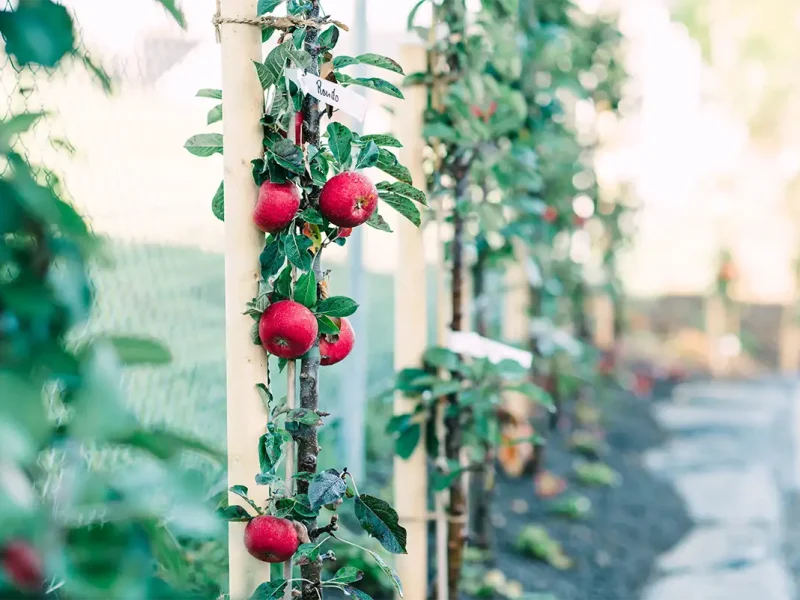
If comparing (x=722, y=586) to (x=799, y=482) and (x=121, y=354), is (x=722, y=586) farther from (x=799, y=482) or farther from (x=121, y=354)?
(x=121, y=354)

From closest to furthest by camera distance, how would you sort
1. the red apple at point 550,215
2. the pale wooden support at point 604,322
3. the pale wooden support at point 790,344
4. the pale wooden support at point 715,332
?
the red apple at point 550,215, the pale wooden support at point 604,322, the pale wooden support at point 715,332, the pale wooden support at point 790,344

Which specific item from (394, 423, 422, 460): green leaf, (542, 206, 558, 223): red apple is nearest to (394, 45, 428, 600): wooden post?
(394, 423, 422, 460): green leaf

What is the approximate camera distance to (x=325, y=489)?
129 centimetres

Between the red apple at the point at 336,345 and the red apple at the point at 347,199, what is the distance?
0.19m

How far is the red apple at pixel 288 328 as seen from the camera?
1.23m

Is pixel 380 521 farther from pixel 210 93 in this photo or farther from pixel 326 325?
pixel 210 93

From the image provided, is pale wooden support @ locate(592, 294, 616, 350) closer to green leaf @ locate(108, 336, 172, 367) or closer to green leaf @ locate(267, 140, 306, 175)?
green leaf @ locate(267, 140, 306, 175)

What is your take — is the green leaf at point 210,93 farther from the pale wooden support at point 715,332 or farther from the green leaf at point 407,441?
the pale wooden support at point 715,332

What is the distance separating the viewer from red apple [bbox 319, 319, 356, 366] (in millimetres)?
1389

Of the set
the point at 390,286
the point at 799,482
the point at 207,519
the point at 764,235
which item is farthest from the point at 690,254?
the point at 207,519

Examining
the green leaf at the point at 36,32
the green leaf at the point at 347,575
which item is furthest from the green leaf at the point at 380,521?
the green leaf at the point at 36,32

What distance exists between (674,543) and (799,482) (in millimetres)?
1341

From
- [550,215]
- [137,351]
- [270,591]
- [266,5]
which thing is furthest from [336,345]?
[550,215]

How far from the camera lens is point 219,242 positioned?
8.36 feet
